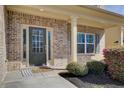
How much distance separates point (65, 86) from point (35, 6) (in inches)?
156

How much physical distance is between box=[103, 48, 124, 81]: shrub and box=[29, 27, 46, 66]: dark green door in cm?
374

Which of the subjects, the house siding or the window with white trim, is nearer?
the house siding

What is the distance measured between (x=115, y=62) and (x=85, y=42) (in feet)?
18.6

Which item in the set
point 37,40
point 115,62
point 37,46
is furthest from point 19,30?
point 115,62

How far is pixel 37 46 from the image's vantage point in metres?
9.22

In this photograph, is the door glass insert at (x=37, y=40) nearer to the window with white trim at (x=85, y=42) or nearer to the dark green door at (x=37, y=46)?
the dark green door at (x=37, y=46)

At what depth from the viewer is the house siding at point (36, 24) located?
833 centimetres

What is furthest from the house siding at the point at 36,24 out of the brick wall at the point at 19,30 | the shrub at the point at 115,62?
the shrub at the point at 115,62

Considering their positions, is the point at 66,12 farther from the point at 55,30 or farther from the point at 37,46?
the point at 37,46

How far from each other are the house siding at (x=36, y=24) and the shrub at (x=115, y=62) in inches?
141

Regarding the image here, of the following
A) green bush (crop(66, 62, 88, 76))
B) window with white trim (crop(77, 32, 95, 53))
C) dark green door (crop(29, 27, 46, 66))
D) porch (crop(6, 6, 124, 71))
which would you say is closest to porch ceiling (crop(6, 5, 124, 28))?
porch (crop(6, 6, 124, 71))

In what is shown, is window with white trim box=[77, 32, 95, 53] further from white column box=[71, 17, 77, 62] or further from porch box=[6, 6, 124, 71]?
white column box=[71, 17, 77, 62]

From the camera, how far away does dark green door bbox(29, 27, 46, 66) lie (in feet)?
29.6
